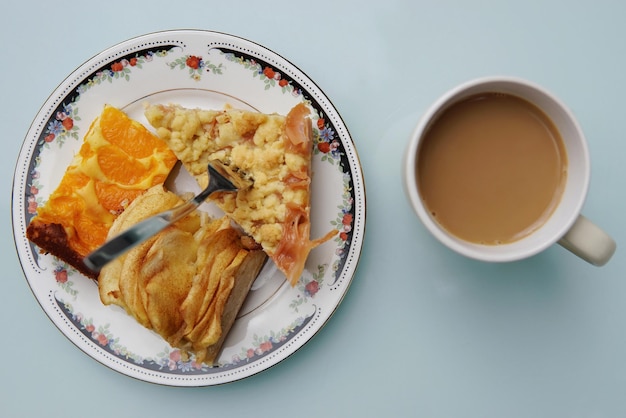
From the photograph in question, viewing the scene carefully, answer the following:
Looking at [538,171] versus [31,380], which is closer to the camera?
[538,171]

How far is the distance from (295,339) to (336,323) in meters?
0.24

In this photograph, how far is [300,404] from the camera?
8.97 ft

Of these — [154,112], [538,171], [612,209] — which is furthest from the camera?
[612,209]

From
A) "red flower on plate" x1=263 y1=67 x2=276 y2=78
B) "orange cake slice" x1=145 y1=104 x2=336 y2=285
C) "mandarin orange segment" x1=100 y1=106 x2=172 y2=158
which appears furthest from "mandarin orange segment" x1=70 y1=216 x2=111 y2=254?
"red flower on plate" x1=263 y1=67 x2=276 y2=78

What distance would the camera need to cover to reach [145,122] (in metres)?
2.65

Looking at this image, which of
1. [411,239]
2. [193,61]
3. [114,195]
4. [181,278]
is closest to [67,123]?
[114,195]

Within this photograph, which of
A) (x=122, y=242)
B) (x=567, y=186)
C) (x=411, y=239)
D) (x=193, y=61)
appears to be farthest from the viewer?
(x=411, y=239)

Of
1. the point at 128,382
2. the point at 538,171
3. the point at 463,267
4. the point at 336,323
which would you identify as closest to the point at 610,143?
the point at 538,171

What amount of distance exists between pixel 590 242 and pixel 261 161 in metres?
1.31

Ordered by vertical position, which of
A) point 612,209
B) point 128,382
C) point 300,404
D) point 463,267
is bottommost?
point 300,404

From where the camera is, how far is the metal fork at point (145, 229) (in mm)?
1854

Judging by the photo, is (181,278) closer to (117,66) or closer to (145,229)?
(145,229)

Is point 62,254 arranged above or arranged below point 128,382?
above

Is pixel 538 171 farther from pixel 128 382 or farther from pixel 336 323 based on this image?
pixel 128 382
